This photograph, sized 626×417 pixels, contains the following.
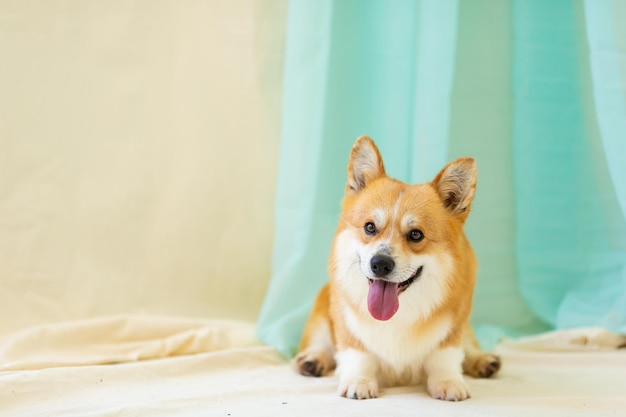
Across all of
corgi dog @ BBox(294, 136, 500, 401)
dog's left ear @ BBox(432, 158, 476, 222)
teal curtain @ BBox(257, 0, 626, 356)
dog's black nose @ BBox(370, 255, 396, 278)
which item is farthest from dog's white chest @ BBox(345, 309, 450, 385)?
teal curtain @ BBox(257, 0, 626, 356)

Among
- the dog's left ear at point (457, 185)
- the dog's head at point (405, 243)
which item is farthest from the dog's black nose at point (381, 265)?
the dog's left ear at point (457, 185)

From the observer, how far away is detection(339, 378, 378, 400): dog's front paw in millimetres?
1730

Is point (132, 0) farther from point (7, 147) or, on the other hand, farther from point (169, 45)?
point (7, 147)

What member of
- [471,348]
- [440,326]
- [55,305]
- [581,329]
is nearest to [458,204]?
[440,326]

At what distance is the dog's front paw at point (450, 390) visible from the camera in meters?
1.71

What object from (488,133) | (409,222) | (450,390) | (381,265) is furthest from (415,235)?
(488,133)

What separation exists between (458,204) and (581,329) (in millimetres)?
838

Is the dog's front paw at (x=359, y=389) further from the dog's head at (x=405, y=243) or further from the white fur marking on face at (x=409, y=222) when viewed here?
the white fur marking on face at (x=409, y=222)

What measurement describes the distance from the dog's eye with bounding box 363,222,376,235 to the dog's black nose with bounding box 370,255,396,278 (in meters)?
0.14

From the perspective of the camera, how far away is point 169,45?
2.44m

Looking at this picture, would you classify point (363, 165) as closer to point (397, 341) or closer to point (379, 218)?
point (379, 218)

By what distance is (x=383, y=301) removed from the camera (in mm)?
1701

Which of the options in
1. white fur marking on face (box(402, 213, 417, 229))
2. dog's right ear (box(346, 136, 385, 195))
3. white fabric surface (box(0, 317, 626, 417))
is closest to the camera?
white fabric surface (box(0, 317, 626, 417))

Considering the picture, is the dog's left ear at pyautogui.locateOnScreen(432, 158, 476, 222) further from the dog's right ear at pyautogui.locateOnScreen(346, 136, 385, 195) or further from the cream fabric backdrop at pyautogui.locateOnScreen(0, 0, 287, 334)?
the cream fabric backdrop at pyautogui.locateOnScreen(0, 0, 287, 334)
